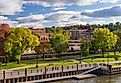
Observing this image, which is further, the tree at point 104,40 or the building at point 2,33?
the tree at point 104,40

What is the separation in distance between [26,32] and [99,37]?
28.6m

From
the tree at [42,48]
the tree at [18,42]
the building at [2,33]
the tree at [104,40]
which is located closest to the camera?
the tree at [18,42]

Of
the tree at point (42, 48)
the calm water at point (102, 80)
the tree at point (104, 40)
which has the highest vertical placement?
the tree at point (104, 40)

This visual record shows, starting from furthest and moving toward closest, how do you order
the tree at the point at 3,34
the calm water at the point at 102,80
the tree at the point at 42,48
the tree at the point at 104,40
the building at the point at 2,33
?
the tree at the point at 104,40, the tree at the point at 42,48, the building at the point at 2,33, the tree at the point at 3,34, the calm water at the point at 102,80

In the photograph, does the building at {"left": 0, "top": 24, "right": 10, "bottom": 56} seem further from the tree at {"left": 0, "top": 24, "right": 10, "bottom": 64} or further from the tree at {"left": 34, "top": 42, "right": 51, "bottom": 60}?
the tree at {"left": 34, "top": 42, "right": 51, "bottom": 60}

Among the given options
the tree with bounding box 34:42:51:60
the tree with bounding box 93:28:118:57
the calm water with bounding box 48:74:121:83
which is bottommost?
the calm water with bounding box 48:74:121:83

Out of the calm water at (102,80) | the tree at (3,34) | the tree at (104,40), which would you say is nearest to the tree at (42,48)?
the tree at (3,34)

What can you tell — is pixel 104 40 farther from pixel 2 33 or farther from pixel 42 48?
pixel 2 33

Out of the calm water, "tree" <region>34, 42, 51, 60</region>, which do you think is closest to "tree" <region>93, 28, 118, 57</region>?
"tree" <region>34, 42, 51, 60</region>

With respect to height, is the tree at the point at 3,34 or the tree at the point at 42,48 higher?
the tree at the point at 3,34

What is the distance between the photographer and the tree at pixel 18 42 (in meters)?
86.5

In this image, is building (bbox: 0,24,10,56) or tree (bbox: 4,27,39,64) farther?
building (bbox: 0,24,10,56)

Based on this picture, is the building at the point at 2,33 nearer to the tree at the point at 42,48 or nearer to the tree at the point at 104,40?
the tree at the point at 42,48

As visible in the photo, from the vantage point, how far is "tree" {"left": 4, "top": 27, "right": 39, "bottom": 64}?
86.5m
